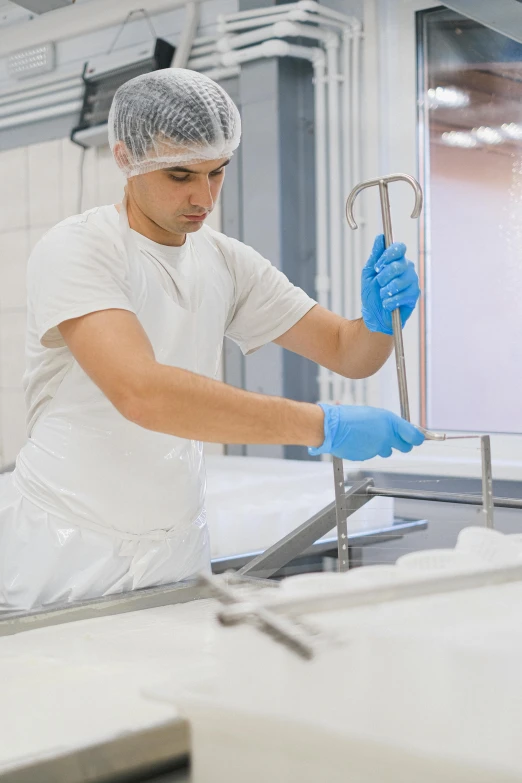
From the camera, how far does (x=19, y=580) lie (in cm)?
128

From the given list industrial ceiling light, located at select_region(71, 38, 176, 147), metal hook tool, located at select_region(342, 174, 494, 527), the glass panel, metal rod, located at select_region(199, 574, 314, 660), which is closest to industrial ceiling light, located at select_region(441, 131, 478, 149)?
the glass panel

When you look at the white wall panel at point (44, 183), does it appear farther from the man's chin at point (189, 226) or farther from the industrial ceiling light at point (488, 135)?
the man's chin at point (189, 226)

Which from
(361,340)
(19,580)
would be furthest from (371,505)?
(19,580)

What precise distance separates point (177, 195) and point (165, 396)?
37 centimetres

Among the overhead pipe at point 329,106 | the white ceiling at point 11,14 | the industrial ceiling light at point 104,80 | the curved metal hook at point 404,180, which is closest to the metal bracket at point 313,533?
the curved metal hook at point 404,180

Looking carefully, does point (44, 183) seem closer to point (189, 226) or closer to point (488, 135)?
point (488, 135)

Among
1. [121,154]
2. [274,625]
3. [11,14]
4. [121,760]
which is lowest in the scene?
[121,760]

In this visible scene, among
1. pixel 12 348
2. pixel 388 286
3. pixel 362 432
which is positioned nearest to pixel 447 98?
pixel 388 286

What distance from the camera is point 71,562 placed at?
1.26m

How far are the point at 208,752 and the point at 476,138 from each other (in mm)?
2308

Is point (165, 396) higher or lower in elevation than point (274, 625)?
higher

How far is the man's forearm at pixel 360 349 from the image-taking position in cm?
153

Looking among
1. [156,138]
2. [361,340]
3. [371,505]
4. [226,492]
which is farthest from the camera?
[226,492]

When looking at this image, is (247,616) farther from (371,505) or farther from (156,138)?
(371,505)
